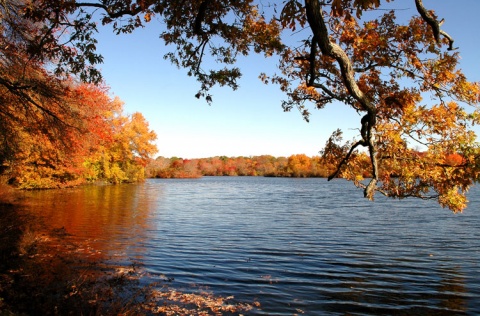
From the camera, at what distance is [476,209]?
2719 centimetres

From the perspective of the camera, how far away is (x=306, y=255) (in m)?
13.3

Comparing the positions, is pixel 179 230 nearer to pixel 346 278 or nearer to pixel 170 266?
pixel 170 266

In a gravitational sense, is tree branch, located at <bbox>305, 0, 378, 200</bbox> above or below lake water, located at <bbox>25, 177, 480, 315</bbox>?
above

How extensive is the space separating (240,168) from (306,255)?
141 metres

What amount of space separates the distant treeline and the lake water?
69.7 meters

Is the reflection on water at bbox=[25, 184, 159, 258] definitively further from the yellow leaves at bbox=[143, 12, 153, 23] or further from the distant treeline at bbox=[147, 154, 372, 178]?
the distant treeline at bbox=[147, 154, 372, 178]

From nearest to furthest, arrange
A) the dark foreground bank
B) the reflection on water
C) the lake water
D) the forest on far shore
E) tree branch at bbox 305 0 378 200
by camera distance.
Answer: tree branch at bbox 305 0 378 200, the dark foreground bank, the lake water, the reflection on water, the forest on far shore

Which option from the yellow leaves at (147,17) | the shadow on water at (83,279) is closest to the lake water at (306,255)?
the shadow on water at (83,279)

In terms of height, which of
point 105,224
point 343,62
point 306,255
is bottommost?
point 306,255

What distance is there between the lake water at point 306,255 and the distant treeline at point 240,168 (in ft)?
229

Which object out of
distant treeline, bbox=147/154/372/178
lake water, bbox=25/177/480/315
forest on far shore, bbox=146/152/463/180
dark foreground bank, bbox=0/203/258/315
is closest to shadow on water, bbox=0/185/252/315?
dark foreground bank, bbox=0/203/258/315

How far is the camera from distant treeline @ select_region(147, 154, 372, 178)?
108812mm

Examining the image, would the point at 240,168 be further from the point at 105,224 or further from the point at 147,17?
the point at 147,17

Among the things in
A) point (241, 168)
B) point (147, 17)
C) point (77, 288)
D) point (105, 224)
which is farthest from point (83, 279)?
point (241, 168)
